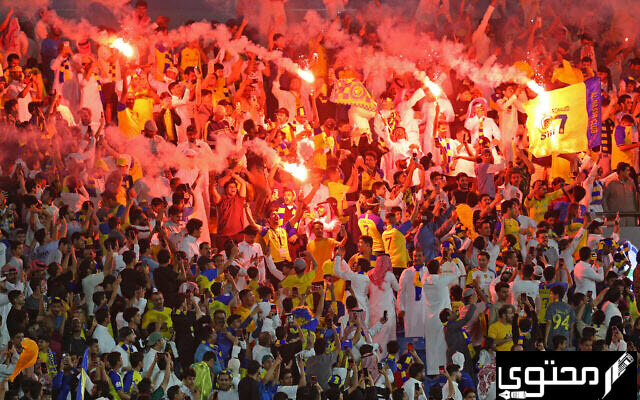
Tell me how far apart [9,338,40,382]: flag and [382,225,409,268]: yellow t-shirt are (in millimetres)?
4179

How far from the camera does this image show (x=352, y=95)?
16562mm

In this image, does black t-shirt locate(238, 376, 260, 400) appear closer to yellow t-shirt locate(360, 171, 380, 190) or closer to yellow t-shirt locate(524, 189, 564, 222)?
yellow t-shirt locate(360, 171, 380, 190)

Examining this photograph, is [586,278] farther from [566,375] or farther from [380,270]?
[380,270]

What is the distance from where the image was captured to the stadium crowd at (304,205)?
11984 mm

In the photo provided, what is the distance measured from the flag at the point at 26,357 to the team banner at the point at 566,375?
4.39 meters

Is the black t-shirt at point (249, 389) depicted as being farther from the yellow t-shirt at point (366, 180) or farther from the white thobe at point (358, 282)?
the yellow t-shirt at point (366, 180)

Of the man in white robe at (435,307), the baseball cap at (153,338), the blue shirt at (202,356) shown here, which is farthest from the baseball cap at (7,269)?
the man in white robe at (435,307)

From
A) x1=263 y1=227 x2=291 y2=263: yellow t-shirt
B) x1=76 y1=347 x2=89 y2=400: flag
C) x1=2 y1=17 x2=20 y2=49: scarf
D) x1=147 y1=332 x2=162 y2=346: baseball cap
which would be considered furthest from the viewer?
x1=2 y1=17 x2=20 y2=49: scarf

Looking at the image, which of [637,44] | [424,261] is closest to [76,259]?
[424,261]

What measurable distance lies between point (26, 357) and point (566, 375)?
5.14m

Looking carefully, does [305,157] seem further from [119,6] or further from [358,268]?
[119,6]

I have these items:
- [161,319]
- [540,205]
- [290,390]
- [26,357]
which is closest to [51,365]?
[26,357]

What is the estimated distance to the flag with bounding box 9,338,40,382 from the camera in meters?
11.5

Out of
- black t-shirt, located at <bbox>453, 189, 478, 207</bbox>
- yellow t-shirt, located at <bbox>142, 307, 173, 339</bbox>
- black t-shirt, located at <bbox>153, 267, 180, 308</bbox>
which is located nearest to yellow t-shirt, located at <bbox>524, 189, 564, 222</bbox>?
black t-shirt, located at <bbox>453, 189, 478, 207</bbox>
